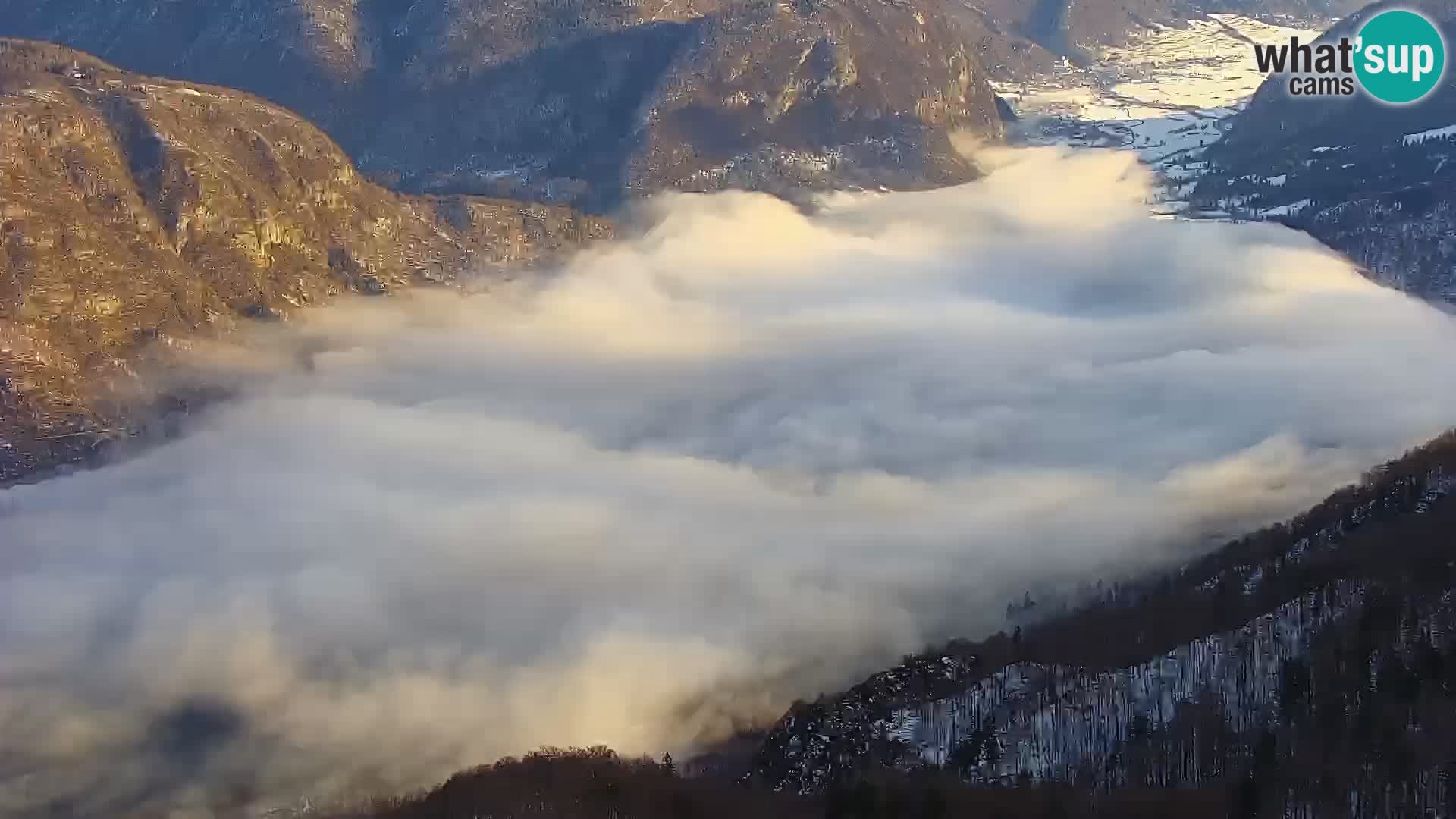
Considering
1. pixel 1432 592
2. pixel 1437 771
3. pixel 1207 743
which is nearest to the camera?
pixel 1437 771

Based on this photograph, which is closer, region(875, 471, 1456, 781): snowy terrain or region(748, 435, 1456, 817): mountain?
region(748, 435, 1456, 817): mountain

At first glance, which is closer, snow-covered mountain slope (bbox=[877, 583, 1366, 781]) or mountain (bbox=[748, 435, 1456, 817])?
mountain (bbox=[748, 435, 1456, 817])

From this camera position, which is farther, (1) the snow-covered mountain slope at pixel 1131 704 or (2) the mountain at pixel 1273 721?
(1) the snow-covered mountain slope at pixel 1131 704

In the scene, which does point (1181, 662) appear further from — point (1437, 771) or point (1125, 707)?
point (1437, 771)

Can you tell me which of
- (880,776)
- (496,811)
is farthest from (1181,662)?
(496,811)

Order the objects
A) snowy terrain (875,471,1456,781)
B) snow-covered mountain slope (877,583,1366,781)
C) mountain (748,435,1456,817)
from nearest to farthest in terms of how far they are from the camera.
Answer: mountain (748,435,1456,817), snowy terrain (875,471,1456,781), snow-covered mountain slope (877,583,1366,781)

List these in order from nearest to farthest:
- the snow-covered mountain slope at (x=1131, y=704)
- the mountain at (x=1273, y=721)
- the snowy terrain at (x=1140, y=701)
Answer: the mountain at (x=1273, y=721), the snowy terrain at (x=1140, y=701), the snow-covered mountain slope at (x=1131, y=704)

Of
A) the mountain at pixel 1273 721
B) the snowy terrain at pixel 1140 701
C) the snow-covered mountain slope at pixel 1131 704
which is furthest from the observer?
the snow-covered mountain slope at pixel 1131 704

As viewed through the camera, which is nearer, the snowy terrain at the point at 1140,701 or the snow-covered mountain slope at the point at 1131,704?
the snowy terrain at the point at 1140,701

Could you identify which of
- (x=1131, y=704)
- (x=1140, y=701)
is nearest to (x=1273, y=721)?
(x=1140, y=701)

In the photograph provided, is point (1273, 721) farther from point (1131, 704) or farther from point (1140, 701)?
point (1131, 704)

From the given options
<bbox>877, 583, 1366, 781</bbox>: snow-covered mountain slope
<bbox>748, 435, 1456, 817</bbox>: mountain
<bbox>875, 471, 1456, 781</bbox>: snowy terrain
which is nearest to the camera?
<bbox>748, 435, 1456, 817</bbox>: mountain
